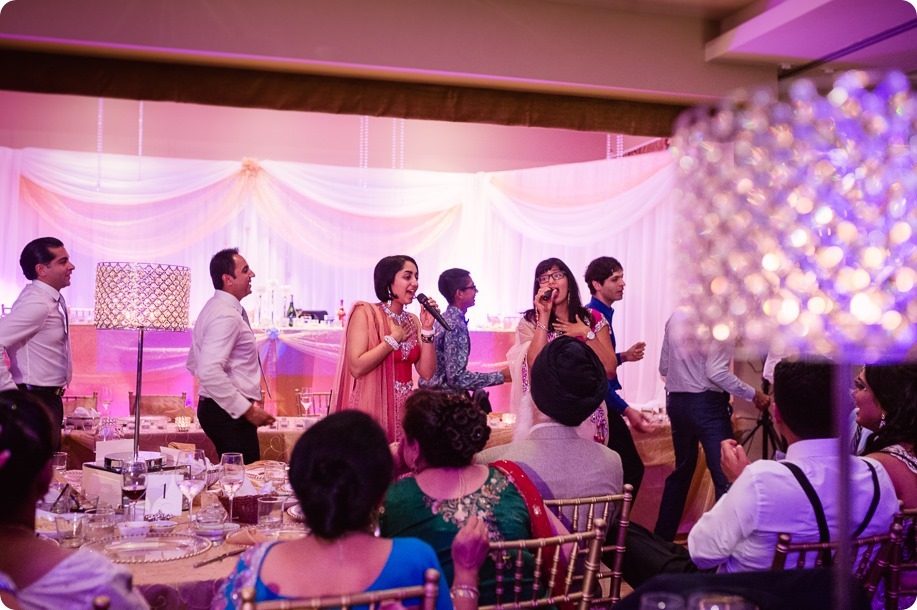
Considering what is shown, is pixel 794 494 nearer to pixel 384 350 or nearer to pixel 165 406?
pixel 384 350

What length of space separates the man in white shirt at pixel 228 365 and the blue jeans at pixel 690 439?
217 cm

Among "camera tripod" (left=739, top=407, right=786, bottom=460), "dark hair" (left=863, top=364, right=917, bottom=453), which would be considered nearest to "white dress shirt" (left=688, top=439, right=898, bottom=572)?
"dark hair" (left=863, top=364, right=917, bottom=453)

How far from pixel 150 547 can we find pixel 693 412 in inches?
120

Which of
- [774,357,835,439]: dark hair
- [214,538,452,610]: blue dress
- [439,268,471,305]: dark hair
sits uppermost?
[439,268,471,305]: dark hair

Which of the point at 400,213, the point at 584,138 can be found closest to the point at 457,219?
the point at 400,213

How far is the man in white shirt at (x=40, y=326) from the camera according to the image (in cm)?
369

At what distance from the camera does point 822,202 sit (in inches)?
35.4

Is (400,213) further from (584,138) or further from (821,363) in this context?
(821,363)

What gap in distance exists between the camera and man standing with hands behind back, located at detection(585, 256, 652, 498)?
407cm

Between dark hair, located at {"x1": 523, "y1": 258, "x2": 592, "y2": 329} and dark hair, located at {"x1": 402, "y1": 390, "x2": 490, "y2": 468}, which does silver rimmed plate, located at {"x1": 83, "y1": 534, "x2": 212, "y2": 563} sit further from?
dark hair, located at {"x1": 523, "y1": 258, "x2": 592, "y2": 329}

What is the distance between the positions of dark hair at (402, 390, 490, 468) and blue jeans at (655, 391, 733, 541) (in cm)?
262

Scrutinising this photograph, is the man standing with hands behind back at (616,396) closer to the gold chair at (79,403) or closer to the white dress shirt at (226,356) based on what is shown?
the white dress shirt at (226,356)

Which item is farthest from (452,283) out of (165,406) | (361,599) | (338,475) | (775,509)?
(361,599)

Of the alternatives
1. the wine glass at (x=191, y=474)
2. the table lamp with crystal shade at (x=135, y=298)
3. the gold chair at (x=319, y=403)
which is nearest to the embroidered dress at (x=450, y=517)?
the wine glass at (x=191, y=474)
